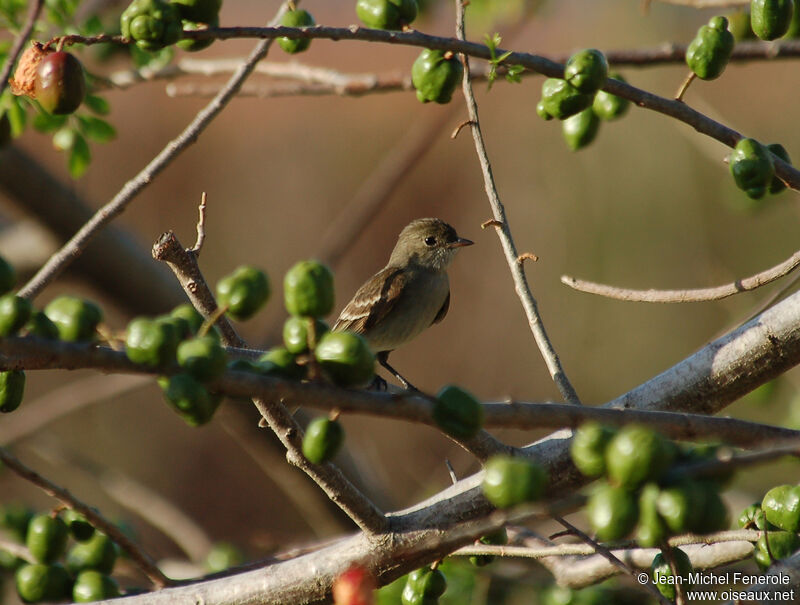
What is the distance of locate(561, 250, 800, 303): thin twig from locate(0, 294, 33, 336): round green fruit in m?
1.35

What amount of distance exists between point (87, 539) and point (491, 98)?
12421 millimetres

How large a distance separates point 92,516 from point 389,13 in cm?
155

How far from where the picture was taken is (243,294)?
1.61 metres

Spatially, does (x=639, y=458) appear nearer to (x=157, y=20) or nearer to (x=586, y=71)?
(x=586, y=71)

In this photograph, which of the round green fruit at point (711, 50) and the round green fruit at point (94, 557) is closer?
the round green fruit at point (711, 50)

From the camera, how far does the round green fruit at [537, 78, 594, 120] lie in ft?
7.55

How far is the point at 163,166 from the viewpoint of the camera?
8.20 ft

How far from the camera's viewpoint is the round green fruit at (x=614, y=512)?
133 cm

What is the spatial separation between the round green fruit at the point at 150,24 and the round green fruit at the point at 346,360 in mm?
939

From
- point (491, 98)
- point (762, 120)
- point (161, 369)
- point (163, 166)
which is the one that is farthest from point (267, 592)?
point (491, 98)

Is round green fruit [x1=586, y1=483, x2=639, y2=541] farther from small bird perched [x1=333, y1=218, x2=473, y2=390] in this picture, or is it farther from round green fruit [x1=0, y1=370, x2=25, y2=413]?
small bird perched [x1=333, y1=218, x2=473, y2=390]

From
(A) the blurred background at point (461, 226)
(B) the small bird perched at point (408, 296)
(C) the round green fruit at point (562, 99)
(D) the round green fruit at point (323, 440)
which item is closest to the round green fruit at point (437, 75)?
(C) the round green fruit at point (562, 99)

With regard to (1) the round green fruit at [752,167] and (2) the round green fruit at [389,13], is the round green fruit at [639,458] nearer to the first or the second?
(1) the round green fruit at [752,167]

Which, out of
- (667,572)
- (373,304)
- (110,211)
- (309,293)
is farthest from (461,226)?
(309,293)
